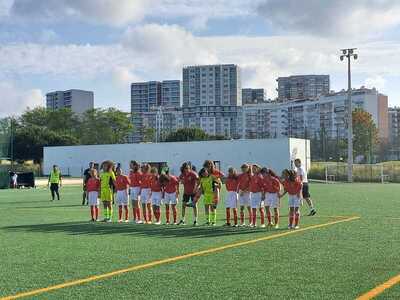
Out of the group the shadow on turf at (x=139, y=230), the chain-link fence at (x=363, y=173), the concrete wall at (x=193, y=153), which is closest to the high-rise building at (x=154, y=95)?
the concrete wall at (x=193, y=153)

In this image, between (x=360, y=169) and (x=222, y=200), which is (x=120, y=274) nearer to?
(x=222, y=200)

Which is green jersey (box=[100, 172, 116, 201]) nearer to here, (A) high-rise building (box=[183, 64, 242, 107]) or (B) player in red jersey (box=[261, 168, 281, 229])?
(B) player in red jersey (box=[261, 168, 281, 229])

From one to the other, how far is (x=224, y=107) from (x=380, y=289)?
167508mm

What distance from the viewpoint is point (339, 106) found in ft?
468

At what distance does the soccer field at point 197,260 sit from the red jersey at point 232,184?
4.37ft

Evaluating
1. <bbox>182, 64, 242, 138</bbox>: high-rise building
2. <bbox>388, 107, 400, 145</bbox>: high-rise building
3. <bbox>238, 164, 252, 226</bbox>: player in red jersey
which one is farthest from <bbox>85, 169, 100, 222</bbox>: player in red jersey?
<bbox>388, 107, 400, 145</bbox>: high-rise building

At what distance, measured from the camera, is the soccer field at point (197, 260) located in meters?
7.92

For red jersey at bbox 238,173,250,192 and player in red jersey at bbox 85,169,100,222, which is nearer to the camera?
red jersey at bbox 238,173,250,192

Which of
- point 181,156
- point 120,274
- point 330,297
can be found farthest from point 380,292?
point 181,156

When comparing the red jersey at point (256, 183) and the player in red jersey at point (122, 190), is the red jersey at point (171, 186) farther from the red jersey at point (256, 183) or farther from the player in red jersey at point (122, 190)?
the red jersey at point (256, 183)

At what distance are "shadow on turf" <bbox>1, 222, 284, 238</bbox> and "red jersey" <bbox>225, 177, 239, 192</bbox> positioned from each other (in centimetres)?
111

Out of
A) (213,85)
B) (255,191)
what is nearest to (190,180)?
(255,191)

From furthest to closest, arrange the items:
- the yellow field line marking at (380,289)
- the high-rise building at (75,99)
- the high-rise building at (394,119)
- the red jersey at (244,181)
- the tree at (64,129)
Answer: the high-rise building at (75,99) → the high-rise building at (394,119) → the tree at (64,129) → the red jersey at (244,181) → the yellow field line marking at (380,289)

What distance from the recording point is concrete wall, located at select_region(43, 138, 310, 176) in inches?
2482
